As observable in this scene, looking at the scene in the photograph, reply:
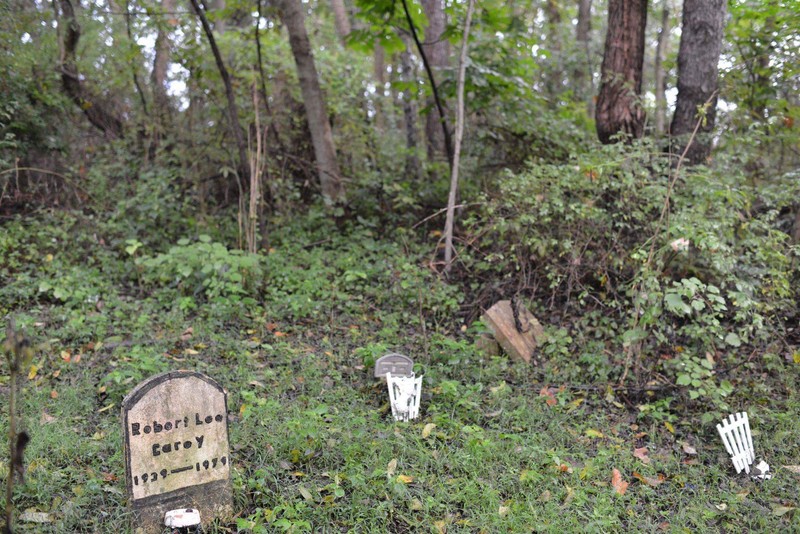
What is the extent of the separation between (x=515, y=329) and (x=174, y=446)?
12.5 feet

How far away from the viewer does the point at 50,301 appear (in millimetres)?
6684

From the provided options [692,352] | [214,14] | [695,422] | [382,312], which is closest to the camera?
[695,422]

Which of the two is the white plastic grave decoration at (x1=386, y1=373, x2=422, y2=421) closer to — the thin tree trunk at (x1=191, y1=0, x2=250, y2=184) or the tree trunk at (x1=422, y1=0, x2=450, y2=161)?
the thin tree trunk at (x1=191, y1=0, x2=250, y2=184)

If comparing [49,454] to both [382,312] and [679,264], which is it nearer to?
[382,312]

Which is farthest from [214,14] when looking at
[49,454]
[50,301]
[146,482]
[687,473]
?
[687,473]

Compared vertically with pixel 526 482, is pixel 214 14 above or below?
above

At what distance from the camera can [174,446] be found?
3359 millimetres

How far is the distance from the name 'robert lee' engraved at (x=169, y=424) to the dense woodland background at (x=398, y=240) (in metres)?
0.54

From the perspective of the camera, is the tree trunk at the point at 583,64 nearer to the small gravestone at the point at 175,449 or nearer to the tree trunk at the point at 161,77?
the tree trunk at the point at 161,77

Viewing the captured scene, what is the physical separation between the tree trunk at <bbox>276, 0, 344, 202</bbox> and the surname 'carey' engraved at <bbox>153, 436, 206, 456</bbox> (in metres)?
5.59

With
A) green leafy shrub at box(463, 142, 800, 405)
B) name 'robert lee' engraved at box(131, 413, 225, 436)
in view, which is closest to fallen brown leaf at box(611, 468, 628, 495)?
green leafy shrub at box(463, 142, 800, 405)

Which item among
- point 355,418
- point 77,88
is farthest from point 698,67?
point 77,88

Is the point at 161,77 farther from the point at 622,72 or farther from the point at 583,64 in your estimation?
the point at 583,64

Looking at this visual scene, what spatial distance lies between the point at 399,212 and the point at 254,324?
3.34m
